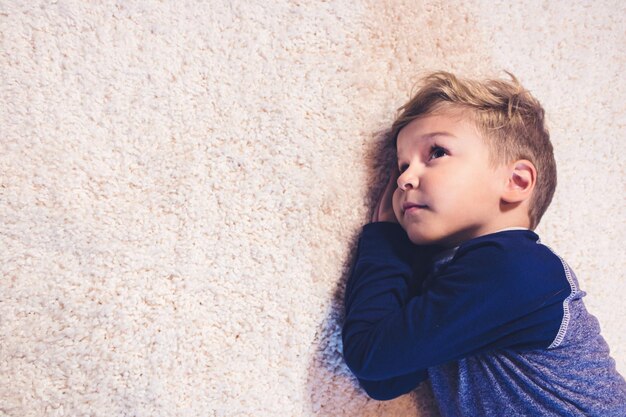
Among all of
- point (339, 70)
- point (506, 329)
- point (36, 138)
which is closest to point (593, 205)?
point (506, 329)

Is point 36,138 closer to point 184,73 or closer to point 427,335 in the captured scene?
point 184,73

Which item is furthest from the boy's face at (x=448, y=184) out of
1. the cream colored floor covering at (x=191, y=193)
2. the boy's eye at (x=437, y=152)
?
the cream colored floor covering at (x=191, y=193)

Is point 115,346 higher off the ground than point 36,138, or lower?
lower

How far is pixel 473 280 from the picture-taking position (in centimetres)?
62

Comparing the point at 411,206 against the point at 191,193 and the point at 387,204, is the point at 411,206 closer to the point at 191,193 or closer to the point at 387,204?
the point at 387,204

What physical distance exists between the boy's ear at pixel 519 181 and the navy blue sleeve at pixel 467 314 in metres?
0.07

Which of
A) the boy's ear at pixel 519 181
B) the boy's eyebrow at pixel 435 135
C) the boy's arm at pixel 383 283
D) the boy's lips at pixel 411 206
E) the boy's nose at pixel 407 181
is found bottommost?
the boy's arm at pixel 383 283

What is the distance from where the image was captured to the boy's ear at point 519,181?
714 mm

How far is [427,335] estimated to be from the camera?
0.63 meters

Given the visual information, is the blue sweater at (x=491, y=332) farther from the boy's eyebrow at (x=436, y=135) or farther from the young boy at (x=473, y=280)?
the boy's eyebrow at (x=436, y=135)

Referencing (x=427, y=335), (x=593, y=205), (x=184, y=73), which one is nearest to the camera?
(x=427, y=335)

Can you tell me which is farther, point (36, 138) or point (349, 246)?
point (349, 246)

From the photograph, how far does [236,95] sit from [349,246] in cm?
30

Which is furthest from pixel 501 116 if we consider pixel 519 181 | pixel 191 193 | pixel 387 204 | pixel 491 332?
pixel 191 193
